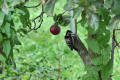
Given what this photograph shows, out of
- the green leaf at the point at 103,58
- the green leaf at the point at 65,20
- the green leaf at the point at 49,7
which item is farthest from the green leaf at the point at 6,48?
the green leaf at the point at 49,7

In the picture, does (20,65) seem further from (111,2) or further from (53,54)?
(111,2)

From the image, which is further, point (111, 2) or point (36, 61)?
point (36, 61)

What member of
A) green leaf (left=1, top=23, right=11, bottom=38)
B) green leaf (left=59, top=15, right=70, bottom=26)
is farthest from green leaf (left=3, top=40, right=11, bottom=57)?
green leaf (left=59, top=15, right=70, bottom=26)

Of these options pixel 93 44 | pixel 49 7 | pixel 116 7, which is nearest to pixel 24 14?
pixel 93 44

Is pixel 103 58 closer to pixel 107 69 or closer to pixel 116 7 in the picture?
pixel 107 69

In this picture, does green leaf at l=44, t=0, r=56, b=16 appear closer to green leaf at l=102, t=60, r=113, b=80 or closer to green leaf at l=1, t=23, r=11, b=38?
green leaf at l=102, t=60, r=113, b=80

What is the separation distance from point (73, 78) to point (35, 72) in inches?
15.7

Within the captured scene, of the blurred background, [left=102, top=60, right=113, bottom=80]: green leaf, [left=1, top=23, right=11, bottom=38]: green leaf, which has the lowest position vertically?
the blurred background

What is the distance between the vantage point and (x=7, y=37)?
1.76 metres

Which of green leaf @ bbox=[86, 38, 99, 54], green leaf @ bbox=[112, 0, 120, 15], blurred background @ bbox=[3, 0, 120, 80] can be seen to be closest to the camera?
green leaf @ bbox=[112, 0, 120, 15]

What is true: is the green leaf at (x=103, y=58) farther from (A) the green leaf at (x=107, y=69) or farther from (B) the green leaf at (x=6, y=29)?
(B) the green leaf at (x=6, y=29)

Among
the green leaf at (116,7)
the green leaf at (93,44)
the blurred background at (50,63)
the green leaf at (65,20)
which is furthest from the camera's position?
the blurred background at (50,63)

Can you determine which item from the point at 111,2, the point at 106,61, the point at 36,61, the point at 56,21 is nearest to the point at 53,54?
Result: the point at 36,61

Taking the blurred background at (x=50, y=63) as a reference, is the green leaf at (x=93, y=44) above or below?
above
